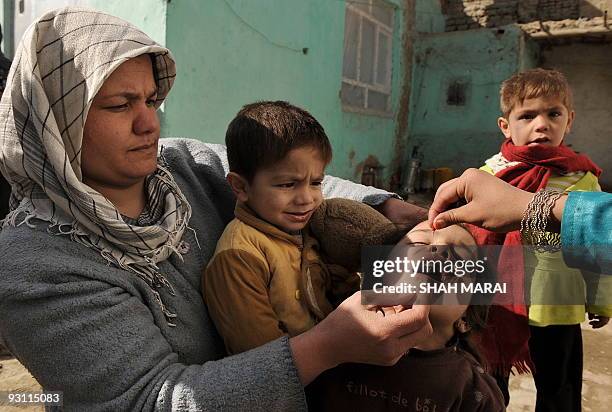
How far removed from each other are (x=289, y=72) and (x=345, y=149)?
2.18 meters

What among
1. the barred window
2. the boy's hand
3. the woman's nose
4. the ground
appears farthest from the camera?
the barred window

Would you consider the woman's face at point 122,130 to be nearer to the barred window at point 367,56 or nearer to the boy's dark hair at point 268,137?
the boy's dark hair at point 268,137

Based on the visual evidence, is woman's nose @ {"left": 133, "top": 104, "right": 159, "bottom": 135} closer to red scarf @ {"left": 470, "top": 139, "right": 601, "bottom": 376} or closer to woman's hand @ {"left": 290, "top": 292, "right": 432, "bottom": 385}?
woman's hand @ {"left": 290, "top": 292, "right": 432, "bottom": 385}

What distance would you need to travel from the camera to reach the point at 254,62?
18.1 ft

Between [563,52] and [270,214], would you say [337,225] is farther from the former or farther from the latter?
[563,52]

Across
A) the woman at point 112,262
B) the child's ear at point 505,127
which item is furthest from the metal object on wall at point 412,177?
the woman at point 112,262

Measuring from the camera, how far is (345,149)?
26.4ft

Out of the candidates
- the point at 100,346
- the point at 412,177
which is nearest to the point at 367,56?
the point at 412,177

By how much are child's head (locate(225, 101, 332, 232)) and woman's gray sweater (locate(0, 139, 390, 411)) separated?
Answer: 1.48 ft

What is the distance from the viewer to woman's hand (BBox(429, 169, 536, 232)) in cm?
134

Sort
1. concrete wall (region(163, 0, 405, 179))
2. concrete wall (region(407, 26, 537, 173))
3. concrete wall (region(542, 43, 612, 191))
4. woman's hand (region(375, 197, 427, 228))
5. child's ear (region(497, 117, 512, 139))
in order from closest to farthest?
woman's hand (region(375, 197, 427, 228)), child's ear (region(497, 117, 512, 139)), concrete wall (region(163, 0, 405, 179)), concrete wall (region(407, 26, 537, 173)), concrete wall (region(542, 43, 612, 191))

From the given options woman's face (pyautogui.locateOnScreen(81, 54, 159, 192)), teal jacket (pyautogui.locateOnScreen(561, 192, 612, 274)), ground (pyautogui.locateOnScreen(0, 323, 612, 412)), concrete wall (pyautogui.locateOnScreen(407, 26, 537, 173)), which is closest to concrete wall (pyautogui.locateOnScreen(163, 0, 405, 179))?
ground (pyautogui.locateOnScreen(0, 323, 612, 412))

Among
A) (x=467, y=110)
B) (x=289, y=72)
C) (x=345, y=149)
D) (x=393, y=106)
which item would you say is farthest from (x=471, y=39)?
(x=289, y=72)

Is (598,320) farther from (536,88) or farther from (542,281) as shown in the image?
(536,88)
